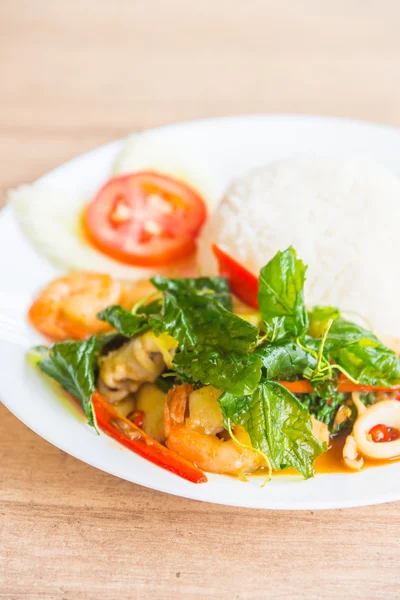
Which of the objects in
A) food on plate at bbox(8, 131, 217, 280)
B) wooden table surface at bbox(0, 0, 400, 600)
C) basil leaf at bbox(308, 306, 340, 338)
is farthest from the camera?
food on plate at bbox(8, 131, 217, 280)

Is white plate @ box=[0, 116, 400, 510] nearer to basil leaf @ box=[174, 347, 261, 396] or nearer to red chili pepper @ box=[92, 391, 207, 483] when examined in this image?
red chili pepper @ box=[92, 391, 207, 483]

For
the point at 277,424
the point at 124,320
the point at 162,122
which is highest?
the point at 162,122

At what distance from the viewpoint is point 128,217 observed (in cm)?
297

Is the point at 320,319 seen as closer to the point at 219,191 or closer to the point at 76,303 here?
the point at 76,303

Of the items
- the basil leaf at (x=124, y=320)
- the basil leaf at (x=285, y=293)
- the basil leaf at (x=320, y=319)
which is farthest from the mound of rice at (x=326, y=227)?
the basil leaf at (x=124, y=320)

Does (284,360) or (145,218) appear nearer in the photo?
(284,360)

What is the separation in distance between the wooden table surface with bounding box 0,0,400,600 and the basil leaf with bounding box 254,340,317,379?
44 centimetres

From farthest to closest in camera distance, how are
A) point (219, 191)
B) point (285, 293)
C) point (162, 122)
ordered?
point (162, 122), point (219, 191), point (285, 293)

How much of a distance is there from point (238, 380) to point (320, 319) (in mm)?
508

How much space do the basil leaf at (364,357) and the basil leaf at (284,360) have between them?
4.0 inches

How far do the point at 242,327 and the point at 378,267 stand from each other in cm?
81

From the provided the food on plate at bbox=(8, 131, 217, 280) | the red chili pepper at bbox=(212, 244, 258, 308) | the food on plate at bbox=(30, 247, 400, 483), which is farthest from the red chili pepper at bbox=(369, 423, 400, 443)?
the food on plate at bbox=(8, 131, 217, 280)

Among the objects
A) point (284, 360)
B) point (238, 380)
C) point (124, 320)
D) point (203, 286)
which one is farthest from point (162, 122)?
point (238, 380)

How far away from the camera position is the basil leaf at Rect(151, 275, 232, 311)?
2.38 m
